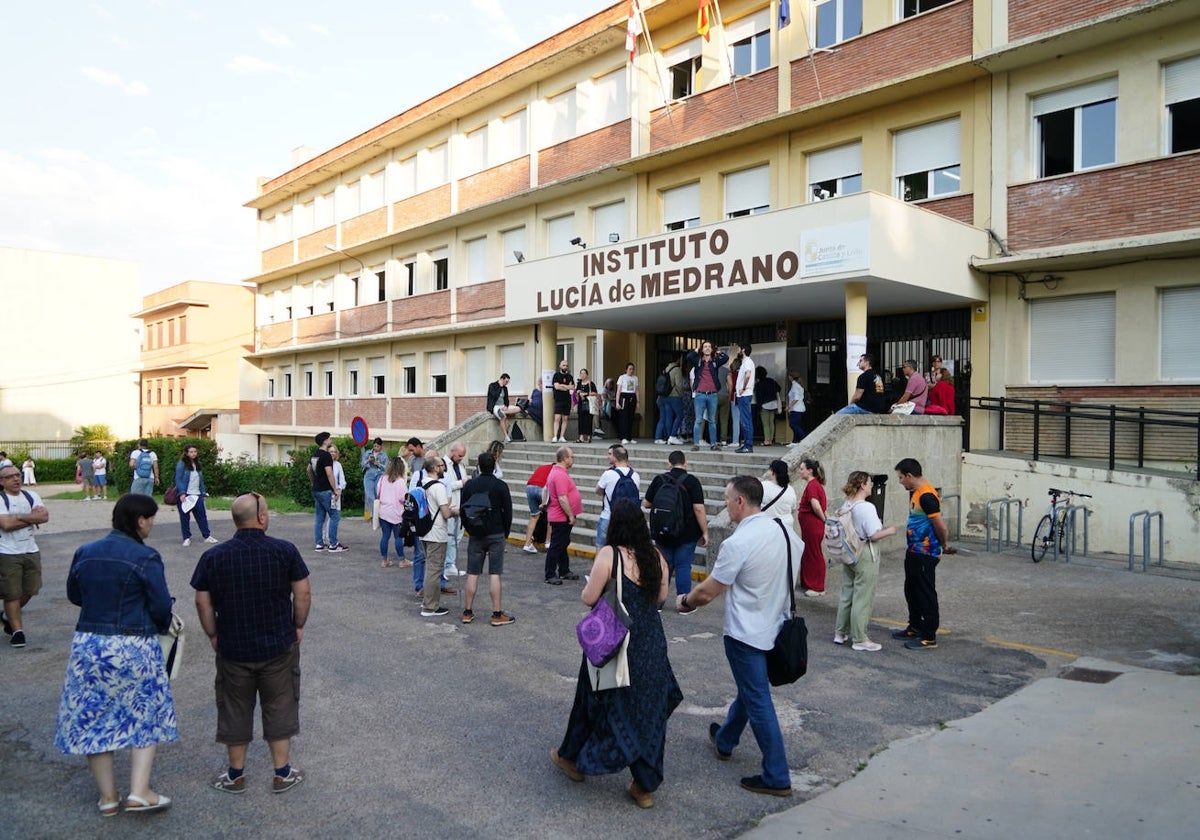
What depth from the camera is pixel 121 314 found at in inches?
2175

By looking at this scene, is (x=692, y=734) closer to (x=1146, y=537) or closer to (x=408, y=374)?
(x=1146, y=537)

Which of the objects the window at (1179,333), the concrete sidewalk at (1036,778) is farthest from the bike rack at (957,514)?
the concrete sidewalk at (1036,778)

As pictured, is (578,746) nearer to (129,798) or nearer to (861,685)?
(129,798)

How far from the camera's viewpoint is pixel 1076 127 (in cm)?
1402

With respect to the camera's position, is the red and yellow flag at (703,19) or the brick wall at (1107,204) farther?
the red and yellow flag at (703,19)

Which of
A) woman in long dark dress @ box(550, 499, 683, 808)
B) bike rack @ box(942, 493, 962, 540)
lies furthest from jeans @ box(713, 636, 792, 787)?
bike rack @ box(942, 493, 962, 540)

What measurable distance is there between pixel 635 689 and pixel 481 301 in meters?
21.6

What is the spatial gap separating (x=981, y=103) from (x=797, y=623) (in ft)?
43.9

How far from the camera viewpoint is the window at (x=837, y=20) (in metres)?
16.6

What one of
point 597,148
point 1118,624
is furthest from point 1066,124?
point 597,148

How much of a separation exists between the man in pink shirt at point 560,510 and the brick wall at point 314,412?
935 inches

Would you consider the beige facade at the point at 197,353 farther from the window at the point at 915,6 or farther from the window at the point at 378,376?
the window at the point at 915,6

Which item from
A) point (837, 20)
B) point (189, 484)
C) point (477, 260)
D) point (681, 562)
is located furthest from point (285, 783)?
point (477, 260)

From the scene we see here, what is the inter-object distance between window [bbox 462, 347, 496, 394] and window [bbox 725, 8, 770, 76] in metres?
11.1
